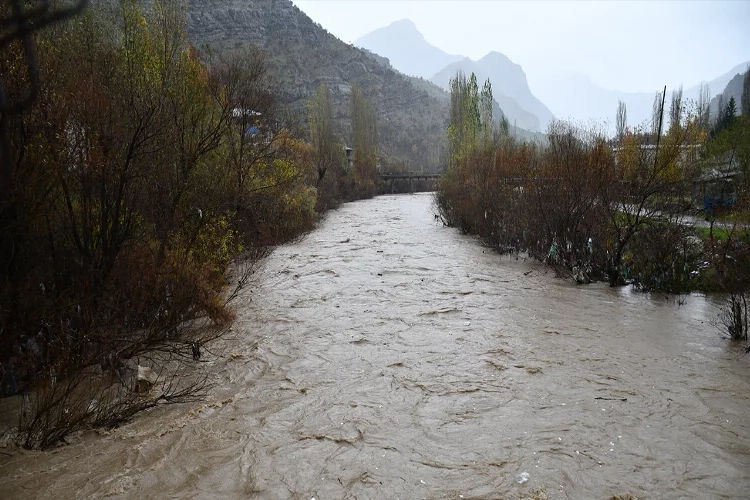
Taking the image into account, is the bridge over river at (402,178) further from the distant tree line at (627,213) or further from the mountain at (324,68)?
the distant tree line at (627,213)

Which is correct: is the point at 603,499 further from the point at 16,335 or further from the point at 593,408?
the point at 16,335

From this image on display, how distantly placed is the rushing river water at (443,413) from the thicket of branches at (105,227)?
0.80 m

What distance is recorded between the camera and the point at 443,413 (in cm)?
636

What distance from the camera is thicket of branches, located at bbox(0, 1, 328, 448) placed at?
5938 millimetres

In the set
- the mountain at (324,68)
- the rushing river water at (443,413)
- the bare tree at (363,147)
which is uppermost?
the mountain at (324,68)

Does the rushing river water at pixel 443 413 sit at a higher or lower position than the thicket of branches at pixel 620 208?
lower

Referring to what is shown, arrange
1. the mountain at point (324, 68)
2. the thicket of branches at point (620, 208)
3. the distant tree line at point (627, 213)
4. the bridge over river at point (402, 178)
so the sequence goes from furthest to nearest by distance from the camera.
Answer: the mountain at point (324, 68) → the bridge over river at point (402, 178) → the thicket of branches at point (620, 208) → the distant tree line at point (627, 213)

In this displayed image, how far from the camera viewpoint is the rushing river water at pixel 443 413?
4906 millimetres

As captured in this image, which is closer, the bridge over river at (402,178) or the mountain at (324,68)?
the bridge over river at (402,178)

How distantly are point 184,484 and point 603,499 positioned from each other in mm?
4065

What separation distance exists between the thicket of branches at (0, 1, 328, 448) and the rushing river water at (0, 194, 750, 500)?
80 cm

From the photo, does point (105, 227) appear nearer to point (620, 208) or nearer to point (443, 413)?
point (443, 413)

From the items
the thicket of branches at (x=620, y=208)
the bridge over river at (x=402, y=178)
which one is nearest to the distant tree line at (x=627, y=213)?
the thicket of branches at (x=620, y=208)

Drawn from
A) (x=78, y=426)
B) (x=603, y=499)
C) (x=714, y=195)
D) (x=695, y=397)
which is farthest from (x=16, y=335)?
(x=714, y=195)
